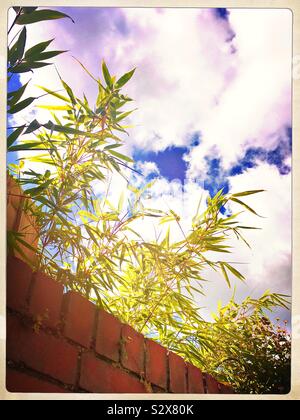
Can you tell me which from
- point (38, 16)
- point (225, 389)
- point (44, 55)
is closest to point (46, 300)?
point (225, 389)

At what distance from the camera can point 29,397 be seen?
152 centimetres

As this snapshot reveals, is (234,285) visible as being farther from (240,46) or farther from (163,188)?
(240,46)

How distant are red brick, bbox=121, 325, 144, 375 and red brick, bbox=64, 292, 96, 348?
110 mm

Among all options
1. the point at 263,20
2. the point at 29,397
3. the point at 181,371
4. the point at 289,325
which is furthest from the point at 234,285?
the point at 263,20

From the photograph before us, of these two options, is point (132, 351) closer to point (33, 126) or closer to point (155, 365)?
point (155, 365)

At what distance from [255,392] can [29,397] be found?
27.8 inches

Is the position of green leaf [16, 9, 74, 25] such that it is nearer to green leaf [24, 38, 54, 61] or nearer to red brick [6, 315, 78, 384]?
green leaf [24, 38, 54, 61]

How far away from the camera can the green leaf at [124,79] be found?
5.08 feet

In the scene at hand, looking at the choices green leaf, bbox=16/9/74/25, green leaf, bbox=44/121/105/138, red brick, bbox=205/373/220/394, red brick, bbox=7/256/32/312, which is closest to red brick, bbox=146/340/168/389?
red brick, bbox=205/373/220/394

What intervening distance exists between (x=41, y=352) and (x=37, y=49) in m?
0.93

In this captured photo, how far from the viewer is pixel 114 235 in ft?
5.10

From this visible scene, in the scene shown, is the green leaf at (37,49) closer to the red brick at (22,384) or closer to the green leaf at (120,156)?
the green leaf at (120,156)
